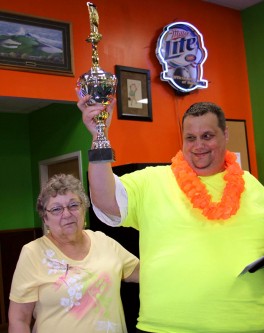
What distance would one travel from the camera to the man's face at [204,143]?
182cm

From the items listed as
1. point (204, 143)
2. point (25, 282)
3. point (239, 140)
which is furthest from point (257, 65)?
point (25, 282)

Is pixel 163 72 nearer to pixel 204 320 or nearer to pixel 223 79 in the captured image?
pixel 223 79

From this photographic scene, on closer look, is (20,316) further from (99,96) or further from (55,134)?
(55,134)

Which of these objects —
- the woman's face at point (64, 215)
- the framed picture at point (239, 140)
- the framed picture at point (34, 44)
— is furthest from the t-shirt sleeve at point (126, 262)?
the framed picture at point (239, 140)

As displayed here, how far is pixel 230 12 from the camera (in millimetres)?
5660

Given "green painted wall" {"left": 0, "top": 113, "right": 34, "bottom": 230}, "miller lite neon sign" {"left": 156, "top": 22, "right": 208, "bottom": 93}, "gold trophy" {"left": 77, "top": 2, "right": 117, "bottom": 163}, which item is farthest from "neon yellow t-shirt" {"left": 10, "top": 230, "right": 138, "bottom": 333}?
"green painted wall" {"left": 0, "top": 113, "right": 34, "bottom": 230}

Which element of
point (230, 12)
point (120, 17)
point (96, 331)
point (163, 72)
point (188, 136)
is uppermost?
point (230, 12)

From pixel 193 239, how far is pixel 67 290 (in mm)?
835

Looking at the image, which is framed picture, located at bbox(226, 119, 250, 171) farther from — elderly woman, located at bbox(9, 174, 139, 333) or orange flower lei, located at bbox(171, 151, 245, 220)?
orange flower lei, located at bbox(171, 151, 245, 220)

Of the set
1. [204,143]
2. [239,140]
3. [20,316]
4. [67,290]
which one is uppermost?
[239,140]

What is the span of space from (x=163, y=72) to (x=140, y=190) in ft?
10.6

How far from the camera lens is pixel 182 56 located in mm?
4961

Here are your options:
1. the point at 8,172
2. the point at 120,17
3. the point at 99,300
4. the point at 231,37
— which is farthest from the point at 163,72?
the point at 99,300

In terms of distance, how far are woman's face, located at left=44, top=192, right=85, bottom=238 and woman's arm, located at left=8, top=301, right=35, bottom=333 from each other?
376 millimetres
